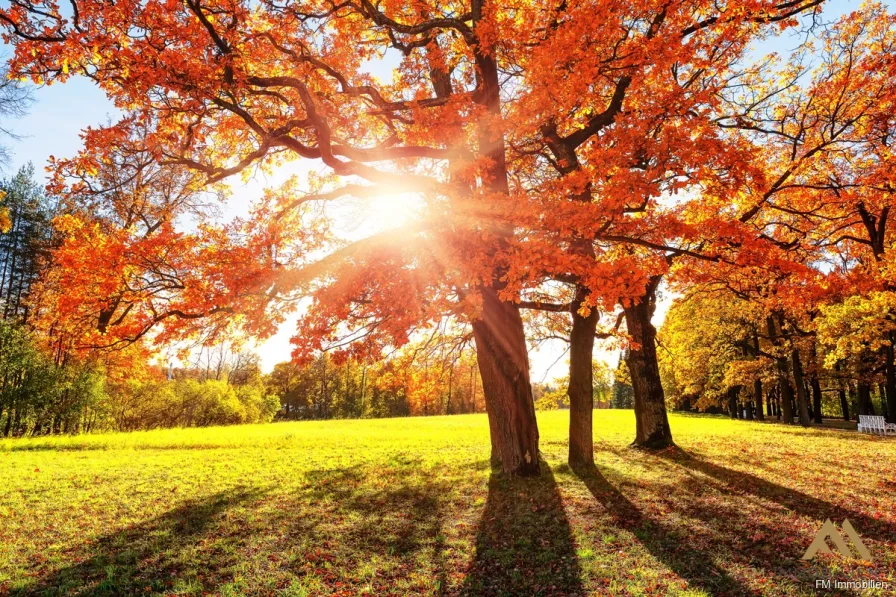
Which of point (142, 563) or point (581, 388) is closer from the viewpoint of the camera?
point (142, 563)

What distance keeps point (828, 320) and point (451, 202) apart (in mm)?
19765

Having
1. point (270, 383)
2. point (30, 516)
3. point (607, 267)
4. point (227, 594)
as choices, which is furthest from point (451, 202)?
point (270, 383)

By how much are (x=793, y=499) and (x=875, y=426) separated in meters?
20.9

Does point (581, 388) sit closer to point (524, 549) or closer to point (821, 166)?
point (524, 549)

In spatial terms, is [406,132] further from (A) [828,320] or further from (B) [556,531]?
(A) [828,320]

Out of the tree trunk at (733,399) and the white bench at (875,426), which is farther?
the tree trunk at (733,399)

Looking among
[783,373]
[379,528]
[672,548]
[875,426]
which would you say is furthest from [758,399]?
[379,528]

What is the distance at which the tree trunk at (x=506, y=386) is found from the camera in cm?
1106

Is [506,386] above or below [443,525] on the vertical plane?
above

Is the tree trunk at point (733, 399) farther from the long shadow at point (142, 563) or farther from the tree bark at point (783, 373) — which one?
the long shadow at point (142, 563)

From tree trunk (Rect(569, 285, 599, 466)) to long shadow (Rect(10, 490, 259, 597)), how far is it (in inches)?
351

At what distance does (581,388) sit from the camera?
1284 centimetres

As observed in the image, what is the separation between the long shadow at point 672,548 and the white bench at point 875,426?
21.9 m

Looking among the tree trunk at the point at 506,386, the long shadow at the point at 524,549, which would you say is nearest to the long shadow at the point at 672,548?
the long shadow at the point at 524,549
